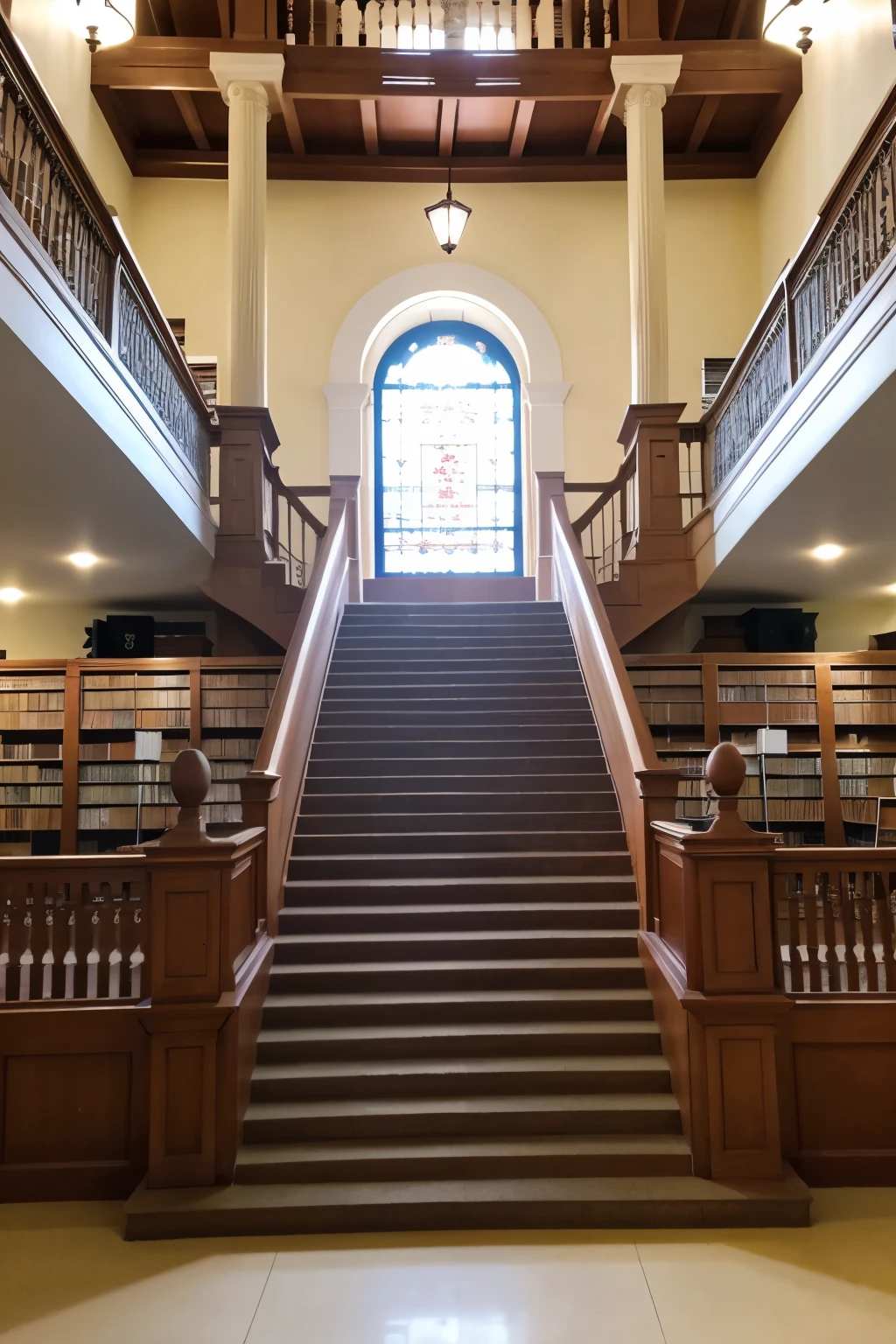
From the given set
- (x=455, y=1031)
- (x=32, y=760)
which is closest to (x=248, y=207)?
(x=32, y=760)

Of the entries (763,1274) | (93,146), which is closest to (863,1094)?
(763,1274)

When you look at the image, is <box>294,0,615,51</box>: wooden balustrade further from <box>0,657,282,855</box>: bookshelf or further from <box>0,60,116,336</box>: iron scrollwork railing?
<box>0,657,282,855</box>: bookshelf

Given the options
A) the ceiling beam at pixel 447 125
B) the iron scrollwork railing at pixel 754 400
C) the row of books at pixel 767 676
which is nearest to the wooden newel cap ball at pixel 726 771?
the iron scrollwork railing at pixel 754 400

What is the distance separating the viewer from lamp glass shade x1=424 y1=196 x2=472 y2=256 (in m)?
8.20

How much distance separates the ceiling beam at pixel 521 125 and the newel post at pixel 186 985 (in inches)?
323

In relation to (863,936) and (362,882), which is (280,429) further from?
(863,936)

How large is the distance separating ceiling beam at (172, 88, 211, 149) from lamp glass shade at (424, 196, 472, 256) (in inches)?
117

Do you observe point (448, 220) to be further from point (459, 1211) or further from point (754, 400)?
point (459, 1211)

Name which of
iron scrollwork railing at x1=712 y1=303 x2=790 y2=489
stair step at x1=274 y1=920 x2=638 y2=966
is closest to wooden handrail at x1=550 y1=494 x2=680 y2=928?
stair step at x1=274 y1=920 x2=638 y2=966

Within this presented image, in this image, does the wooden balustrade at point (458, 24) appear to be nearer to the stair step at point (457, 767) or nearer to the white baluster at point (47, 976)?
the stair step at point (457, 767)

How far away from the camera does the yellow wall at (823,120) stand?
7559 millimetres

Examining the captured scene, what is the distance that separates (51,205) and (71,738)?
454 cm

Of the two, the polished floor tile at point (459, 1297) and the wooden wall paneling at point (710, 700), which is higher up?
the wooden wall paneling at point (710, 700)

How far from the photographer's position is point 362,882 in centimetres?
503
